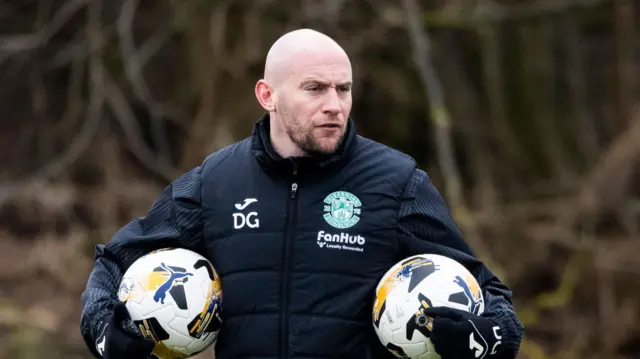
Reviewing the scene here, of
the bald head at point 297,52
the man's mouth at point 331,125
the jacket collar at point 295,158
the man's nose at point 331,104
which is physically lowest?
the jacket collar at point 295,158

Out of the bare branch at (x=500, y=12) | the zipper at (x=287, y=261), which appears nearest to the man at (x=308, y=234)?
the zipper at (x=287, y=261)

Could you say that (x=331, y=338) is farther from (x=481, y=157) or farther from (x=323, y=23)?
(x=481, y=157)

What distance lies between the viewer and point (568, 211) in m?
9.67

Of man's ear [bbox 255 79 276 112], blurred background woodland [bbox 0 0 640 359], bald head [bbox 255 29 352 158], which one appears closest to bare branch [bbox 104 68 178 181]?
blurred background woodland [bbox 0 0 640 359]

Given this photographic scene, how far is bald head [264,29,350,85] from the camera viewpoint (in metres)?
3.96

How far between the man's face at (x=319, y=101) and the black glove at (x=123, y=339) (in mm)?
742

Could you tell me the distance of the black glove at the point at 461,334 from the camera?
12.2 ft

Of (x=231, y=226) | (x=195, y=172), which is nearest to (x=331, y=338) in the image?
(x=231, y=226)

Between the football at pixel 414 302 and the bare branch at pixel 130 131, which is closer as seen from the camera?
the football at pixel 414 302

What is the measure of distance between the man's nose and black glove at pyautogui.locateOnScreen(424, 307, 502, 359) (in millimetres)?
656

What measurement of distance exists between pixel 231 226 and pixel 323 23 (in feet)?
16.5

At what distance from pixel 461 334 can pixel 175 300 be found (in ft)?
2.91

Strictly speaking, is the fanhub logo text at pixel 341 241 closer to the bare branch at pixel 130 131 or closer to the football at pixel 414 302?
the football at pixel 414 302

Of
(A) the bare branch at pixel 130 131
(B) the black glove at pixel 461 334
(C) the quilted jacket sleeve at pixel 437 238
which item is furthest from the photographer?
(A) the bare branch at pixel 130 131
